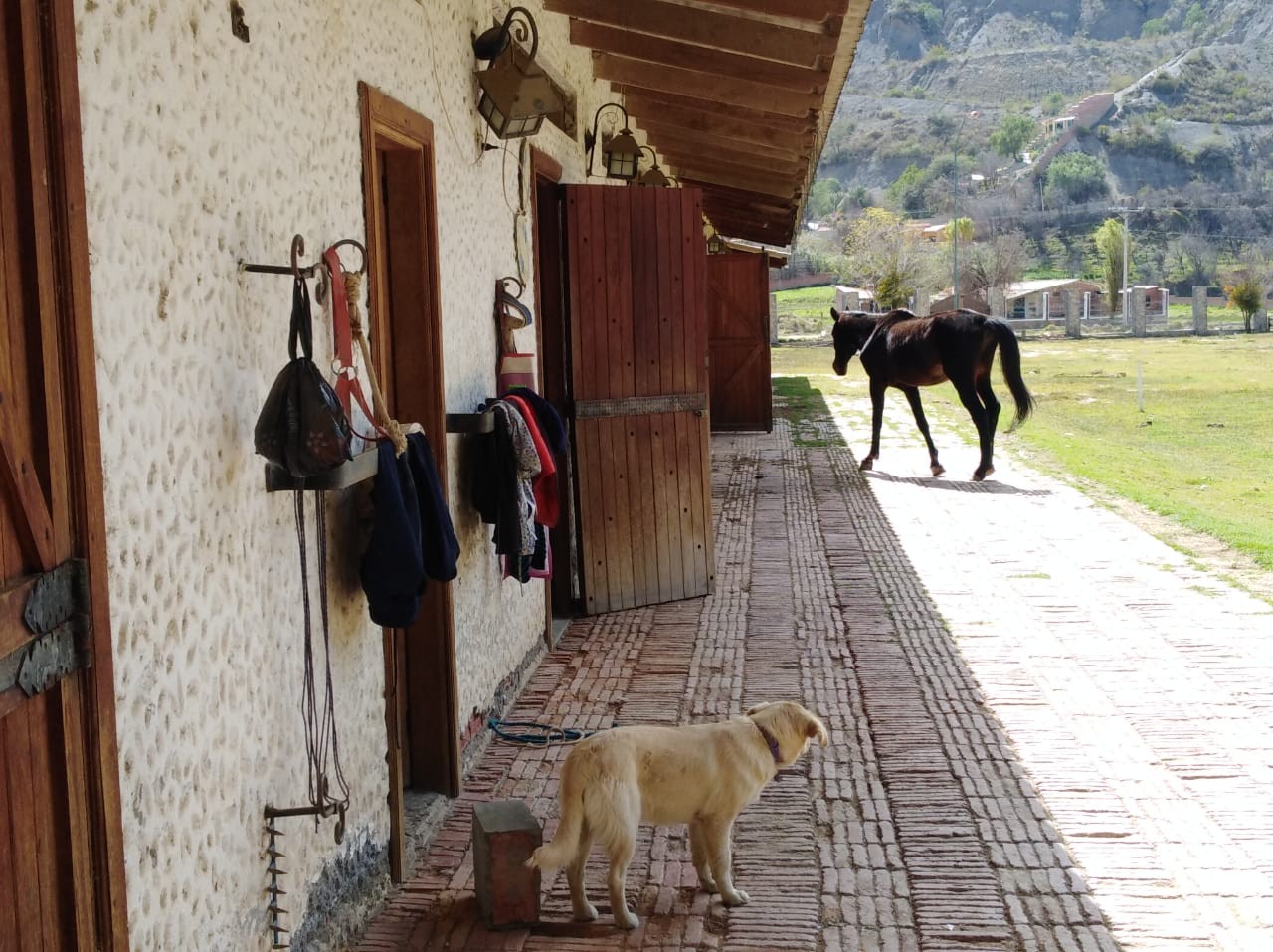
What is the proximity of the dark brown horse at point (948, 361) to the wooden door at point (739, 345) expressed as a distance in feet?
12.0

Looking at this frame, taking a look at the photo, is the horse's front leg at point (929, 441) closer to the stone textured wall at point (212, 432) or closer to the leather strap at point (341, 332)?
the stone textured wall at point (212, 432)

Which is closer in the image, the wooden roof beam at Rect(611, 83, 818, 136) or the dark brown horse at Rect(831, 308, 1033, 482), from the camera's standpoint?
the wooden roof beam at Rect(611, 83, 818, 136)

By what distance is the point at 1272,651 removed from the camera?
20.0 ft

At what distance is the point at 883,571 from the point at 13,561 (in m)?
6.94

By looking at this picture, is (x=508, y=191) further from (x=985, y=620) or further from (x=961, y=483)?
(x=961, y=483)

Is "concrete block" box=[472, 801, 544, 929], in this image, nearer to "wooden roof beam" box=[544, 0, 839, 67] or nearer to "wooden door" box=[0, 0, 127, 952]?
"wooden door" box=[0, 0, 127, 952]

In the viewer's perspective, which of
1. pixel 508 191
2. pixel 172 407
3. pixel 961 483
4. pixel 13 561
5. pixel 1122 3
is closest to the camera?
pixel 13 561

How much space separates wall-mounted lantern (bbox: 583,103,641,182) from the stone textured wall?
425 centimetres

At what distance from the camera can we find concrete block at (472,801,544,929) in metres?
3.48

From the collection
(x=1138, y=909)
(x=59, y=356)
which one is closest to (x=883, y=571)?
(x=1138, y=909)

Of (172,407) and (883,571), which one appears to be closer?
(172,407)

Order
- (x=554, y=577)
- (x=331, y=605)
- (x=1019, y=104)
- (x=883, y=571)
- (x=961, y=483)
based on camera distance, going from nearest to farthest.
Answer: (x=331, y=605) < (x=554, y=577) < (x=883, y=571) < (x=961, y=483) < (x=1019, y=104)

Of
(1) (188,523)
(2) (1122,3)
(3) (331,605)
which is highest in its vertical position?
(2) (1122,3)

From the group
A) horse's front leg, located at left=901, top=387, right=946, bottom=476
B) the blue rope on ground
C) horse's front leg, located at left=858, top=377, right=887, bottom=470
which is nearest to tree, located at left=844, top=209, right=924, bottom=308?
horse's front leg, located at left=858, top=377, right=887, bottom=470
